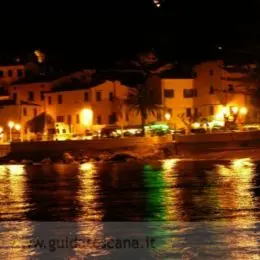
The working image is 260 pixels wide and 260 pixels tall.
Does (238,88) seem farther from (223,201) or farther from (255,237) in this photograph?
(255,237)

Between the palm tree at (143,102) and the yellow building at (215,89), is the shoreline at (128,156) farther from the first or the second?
the yellow building at (215,89)

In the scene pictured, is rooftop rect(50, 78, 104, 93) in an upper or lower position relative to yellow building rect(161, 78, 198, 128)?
upper

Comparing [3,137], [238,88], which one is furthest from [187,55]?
[3,137]

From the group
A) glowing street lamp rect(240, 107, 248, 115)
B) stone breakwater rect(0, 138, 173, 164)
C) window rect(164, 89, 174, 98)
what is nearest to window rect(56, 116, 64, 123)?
window rect(164, 89, 174, 98)

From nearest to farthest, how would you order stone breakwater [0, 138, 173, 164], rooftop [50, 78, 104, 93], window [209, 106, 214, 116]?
stone breakwater [0, 138, 173, 164], window [209, 106, 214, 116], rooftop [50, 78, 104, 93]

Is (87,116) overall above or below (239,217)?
above

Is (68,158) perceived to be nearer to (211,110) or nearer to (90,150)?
(90,150)

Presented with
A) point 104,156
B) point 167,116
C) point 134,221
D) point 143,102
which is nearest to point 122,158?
point 104,156

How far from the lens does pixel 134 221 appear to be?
56.5 ft

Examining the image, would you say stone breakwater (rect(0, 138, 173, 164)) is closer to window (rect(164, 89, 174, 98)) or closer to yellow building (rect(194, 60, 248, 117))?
window (rect(164, 89, 174, 98))

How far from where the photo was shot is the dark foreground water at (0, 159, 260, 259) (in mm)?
12836

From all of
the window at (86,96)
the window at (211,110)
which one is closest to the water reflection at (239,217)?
the window at (211,110)

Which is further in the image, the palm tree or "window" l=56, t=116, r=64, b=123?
"window" l=56, t=116, r=64, b=123

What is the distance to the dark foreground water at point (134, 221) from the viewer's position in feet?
42.1
